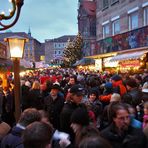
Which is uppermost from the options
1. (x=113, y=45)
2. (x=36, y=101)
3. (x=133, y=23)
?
(x=133, y=23)

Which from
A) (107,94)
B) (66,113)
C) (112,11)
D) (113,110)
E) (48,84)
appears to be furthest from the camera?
(112,11)

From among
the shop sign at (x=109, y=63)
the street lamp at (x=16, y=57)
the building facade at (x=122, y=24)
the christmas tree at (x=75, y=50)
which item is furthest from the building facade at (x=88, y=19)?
the street lamp at (x=16, y=57)

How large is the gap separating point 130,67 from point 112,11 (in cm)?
932

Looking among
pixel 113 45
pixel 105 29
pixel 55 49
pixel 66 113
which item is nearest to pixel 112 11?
pixel 105 29

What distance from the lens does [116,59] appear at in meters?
22.6

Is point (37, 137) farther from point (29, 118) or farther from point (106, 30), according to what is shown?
point (106, 30)

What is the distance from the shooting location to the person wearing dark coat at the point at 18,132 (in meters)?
3.78

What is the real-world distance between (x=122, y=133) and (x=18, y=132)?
1.26 m

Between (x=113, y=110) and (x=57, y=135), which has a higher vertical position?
(x=113, y=110)

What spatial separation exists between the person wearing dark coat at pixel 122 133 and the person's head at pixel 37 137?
107cm

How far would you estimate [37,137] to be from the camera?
116 inches

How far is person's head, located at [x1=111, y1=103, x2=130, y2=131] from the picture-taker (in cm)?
404

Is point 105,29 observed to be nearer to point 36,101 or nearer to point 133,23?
point 133,23

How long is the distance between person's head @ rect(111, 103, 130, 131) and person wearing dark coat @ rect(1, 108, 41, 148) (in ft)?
3.14
